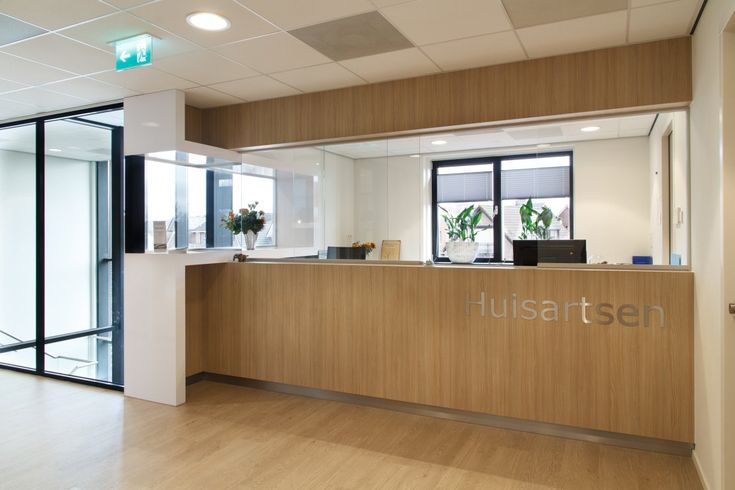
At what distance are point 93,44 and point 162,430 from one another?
2869 mm

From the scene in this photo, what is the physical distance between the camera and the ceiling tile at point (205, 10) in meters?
2.86

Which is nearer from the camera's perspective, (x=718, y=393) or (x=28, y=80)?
(x=718, y=393)

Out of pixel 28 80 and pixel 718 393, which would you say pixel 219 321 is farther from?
pixel 718 393

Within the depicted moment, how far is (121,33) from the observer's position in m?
3.25

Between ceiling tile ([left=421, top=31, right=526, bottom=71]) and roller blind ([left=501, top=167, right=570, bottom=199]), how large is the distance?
0.89 meters

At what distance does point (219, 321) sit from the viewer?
514cm

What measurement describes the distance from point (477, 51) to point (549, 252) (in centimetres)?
160

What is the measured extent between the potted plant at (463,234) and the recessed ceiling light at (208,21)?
2.24 metres

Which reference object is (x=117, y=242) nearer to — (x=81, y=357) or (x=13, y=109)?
(x=81, y=357)

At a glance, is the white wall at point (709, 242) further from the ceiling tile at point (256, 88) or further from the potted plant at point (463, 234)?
the ceiling tile at point (256, 88)

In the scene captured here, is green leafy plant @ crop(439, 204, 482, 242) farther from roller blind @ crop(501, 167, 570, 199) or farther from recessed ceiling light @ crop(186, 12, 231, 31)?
recessed ceiling light @ crop(186, 12, 231, 31)

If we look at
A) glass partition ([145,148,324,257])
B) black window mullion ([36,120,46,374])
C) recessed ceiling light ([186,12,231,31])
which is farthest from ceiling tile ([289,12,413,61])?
black window mullion ([36,120,46,374])

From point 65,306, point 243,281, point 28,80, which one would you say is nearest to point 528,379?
point 243,281

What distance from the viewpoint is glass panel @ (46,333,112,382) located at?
17.3 ft
